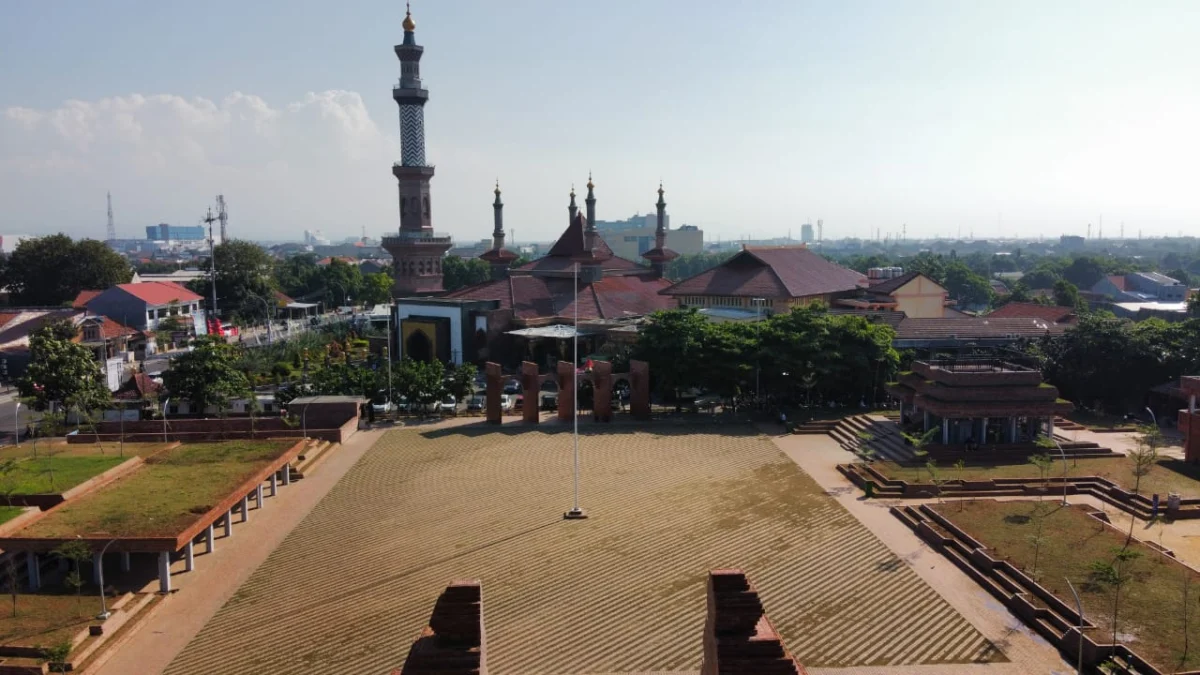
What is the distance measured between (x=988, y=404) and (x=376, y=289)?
62.4 metres

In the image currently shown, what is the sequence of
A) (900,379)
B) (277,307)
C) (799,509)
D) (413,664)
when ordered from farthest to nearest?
(277,307), (900,379), (799,509), (413,664)

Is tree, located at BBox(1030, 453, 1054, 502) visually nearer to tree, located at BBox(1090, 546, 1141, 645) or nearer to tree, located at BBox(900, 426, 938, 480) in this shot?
tree, located at BBox(900, 426, 938, 480)

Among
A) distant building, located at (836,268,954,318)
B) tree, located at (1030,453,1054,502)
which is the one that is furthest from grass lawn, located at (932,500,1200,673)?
distant building, located at (836,268,954,318)

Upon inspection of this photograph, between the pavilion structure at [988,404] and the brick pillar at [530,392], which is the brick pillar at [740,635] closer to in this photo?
the pavilion structure at [988,404]

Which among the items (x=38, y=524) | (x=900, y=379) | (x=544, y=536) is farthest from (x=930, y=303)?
(x=38, y=524)

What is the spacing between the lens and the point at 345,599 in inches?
669

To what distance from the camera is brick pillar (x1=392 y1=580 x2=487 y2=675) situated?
313 inches

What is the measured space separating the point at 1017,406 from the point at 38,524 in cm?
2686

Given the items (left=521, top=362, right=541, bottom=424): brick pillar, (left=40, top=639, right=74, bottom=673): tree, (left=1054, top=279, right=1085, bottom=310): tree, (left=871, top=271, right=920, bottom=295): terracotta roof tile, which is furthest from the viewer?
(left=1054, top=279, right=1085, bottom=310): tree

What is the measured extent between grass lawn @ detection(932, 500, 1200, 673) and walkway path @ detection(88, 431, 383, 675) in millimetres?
16062

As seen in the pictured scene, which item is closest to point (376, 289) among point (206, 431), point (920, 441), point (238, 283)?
point (238, 283)

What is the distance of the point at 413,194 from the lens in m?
52.9

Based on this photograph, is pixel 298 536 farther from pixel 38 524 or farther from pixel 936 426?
pixel 936 426

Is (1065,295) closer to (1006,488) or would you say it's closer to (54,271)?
(1006,488)
